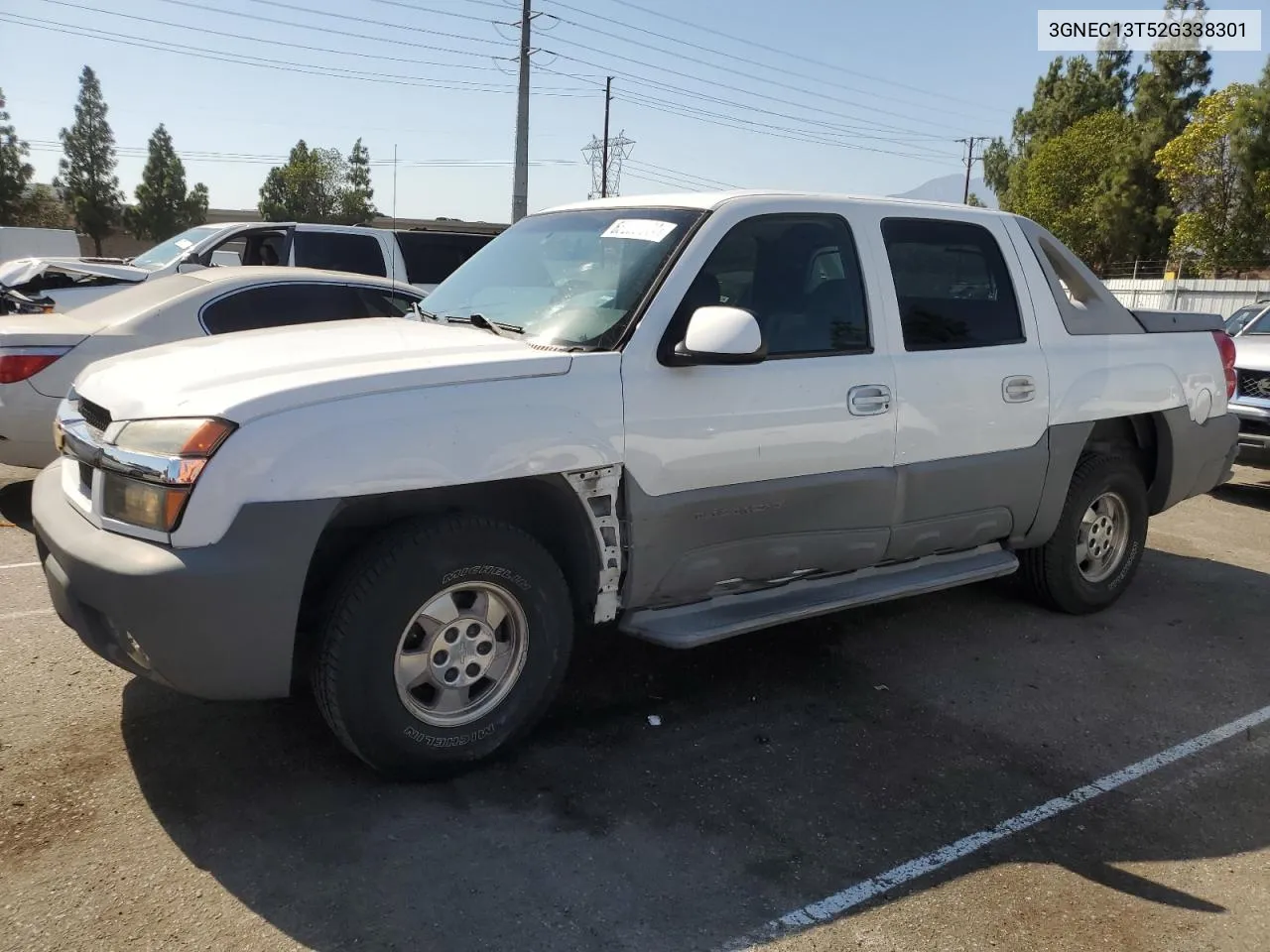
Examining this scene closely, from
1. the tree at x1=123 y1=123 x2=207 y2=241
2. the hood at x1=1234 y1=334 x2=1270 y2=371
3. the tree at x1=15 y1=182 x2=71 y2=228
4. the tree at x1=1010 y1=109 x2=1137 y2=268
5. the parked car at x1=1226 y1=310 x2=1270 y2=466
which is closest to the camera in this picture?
the parked car at x1=1226 y1=310 x2=1270 y2=466

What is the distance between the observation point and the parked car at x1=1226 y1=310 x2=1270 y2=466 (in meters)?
8.41

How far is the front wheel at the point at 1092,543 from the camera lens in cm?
520

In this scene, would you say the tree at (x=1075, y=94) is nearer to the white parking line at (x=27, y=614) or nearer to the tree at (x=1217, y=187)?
the tree at (x=1217, y=187)

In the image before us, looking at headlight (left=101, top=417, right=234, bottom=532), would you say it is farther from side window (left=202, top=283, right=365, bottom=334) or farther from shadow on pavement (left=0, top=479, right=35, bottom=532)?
side window (left=202, top=283, right=365, bottom=334)

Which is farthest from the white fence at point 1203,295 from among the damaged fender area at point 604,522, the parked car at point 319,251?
the damaged fender area at point 604,522

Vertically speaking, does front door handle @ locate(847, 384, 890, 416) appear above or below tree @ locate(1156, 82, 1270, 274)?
below

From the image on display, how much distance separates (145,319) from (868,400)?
180 inches

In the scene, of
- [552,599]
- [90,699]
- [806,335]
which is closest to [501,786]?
[552,599]

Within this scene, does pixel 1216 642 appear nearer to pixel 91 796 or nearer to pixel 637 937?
pixel 637 937

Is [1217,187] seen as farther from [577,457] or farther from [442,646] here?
[442,646]

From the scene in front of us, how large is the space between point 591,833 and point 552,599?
0.77 m

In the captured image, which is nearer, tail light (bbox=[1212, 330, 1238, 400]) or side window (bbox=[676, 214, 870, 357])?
side window (bbox=[676, 214, 870, 357])

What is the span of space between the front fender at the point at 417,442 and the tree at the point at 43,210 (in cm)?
6521

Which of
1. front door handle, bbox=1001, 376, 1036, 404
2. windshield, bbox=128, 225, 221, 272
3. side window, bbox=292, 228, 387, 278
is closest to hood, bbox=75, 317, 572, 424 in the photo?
front door handle, bbox=1001, 376, 1036, 404
